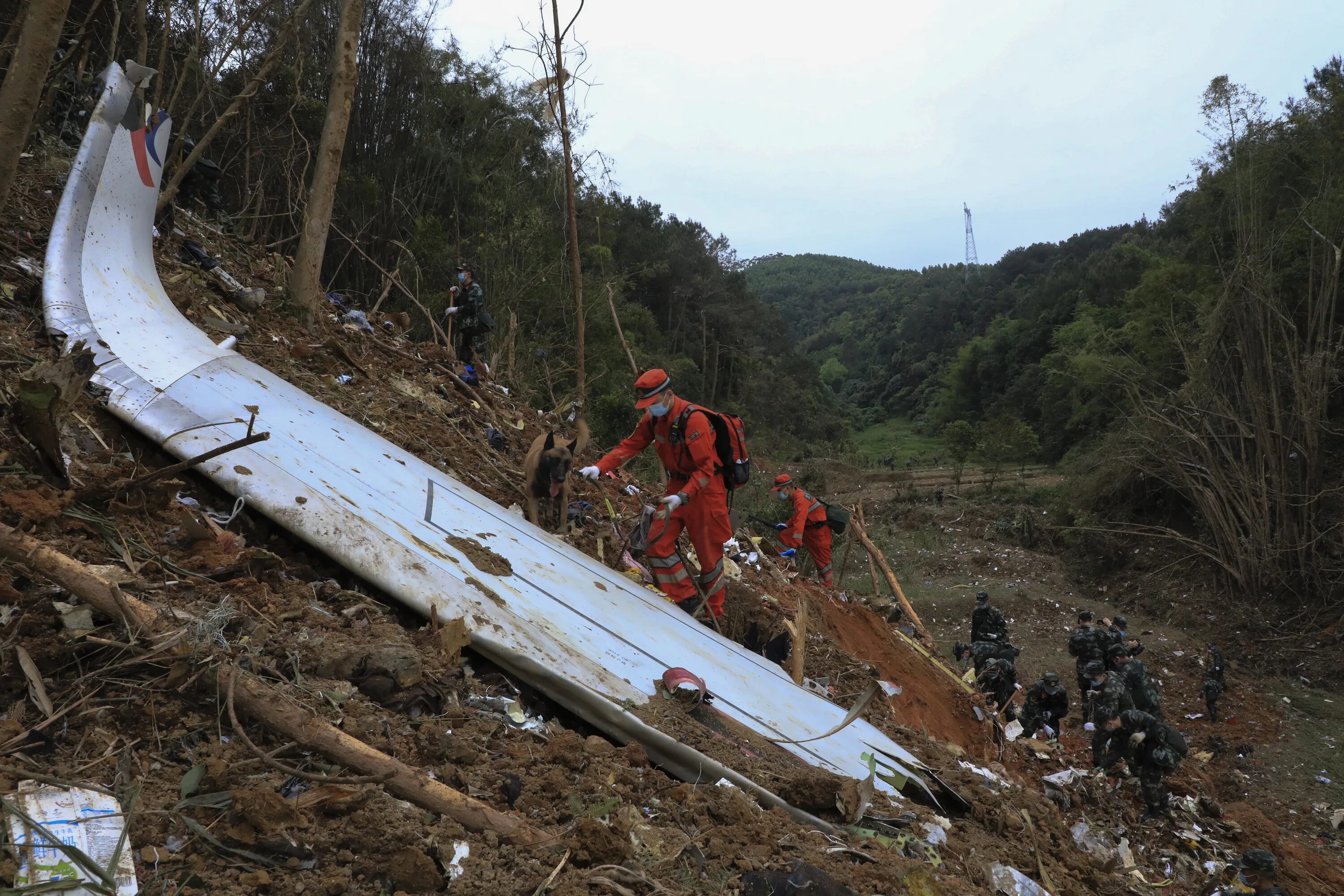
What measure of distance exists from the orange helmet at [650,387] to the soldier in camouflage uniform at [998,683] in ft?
15.1

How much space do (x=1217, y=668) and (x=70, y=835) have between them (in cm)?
1029

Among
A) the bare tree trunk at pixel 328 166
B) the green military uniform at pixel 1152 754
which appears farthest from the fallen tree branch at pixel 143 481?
the green military uniform at pixel 1152 754

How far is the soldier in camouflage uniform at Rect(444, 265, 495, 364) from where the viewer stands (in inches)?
325

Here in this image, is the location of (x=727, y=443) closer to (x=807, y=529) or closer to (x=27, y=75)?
(x=27, y=75)

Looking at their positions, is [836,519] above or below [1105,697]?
above

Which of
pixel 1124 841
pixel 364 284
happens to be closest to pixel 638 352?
pixel 364 284

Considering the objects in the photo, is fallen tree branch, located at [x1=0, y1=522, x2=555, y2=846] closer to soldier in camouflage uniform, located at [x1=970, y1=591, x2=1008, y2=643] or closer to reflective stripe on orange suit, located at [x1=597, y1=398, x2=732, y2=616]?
reflective stripe on orange suit, located at [x1=597, y1=398, x2=732, y2=616]

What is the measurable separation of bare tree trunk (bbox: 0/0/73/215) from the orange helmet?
3.03m

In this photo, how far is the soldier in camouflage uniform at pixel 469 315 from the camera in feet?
27.1

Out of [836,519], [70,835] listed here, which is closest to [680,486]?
[836,519]

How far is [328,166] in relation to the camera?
618cm

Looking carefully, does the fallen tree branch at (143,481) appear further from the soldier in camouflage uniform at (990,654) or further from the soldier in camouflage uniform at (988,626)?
the soldier in camouflage uniform at (988,626)

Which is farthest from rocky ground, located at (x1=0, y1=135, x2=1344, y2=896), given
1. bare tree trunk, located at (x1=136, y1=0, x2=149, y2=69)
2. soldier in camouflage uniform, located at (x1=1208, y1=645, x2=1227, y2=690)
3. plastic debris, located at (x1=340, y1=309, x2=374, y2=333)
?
soldier in camouflage uniform, located at (x1=1208, y1=645, x2=1227, y2=690)

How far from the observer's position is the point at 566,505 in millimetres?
5398
